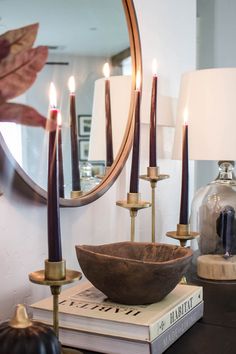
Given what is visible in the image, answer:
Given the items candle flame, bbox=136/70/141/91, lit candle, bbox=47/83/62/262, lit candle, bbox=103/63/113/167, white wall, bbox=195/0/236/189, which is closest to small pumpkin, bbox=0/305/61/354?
lit candle, bbox=47/83/62/262

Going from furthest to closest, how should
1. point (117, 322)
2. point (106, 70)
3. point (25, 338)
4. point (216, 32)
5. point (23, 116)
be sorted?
1. point (216, 32)
2. point (106, 70)
3. point (117, 322)
4. point (25, 338)
5. point (23, 116)

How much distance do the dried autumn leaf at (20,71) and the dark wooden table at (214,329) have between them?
480mm

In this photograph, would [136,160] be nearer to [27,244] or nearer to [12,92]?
[27,244]

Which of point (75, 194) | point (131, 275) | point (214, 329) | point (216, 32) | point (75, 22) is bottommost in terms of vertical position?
point (214, 329)

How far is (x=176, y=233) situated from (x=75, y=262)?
0.24 m

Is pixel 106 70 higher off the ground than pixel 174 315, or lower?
higher

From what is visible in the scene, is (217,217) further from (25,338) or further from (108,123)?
(25,338)

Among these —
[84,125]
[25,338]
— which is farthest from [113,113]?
[25,338]

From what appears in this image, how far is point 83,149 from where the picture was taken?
114 centimetres

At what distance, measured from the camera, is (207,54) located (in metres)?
2.57

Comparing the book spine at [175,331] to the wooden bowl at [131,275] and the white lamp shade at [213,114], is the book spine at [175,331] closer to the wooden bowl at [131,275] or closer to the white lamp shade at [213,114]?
the wooden bowl at [131,275]

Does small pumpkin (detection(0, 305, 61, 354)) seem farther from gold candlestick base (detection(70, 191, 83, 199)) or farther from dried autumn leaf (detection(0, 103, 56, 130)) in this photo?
gold candlestick base (detection(70, 191, 83, 199))

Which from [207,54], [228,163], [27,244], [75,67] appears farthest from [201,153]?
[207,54]

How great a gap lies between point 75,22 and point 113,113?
0.27 meters
